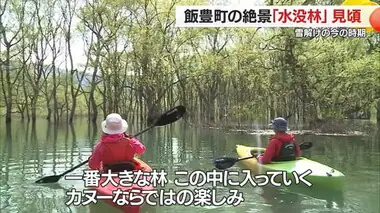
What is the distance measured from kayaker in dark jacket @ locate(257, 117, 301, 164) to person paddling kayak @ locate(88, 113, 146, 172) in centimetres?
262

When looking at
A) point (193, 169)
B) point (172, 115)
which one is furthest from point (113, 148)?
point (193, 169)

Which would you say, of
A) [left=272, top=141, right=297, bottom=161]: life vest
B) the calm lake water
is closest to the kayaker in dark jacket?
[left=272, top=141, right=297, bottom=161]: life vest

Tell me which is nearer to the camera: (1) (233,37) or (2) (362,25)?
(2) (362,25)

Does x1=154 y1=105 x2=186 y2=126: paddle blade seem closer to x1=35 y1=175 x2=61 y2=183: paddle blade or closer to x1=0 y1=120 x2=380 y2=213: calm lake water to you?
x1=0 y1=120 x2=380 y2=213: calm lake water

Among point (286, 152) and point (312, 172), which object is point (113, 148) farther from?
point (286, 152)

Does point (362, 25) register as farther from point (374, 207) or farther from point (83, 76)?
point (83, 76)

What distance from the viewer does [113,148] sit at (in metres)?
5.01

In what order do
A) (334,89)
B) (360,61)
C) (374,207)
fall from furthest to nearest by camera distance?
(334,89) → (360,61) → (374,207)

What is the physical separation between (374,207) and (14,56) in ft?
89.9

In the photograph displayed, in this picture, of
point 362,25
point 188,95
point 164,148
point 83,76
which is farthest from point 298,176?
point 188,95

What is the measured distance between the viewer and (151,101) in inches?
1122

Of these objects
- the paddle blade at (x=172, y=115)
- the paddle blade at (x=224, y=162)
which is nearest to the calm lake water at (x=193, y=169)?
the paddle blade at (x=224, y=162)

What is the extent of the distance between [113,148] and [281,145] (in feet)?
9.67

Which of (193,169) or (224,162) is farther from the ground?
(224,162)
